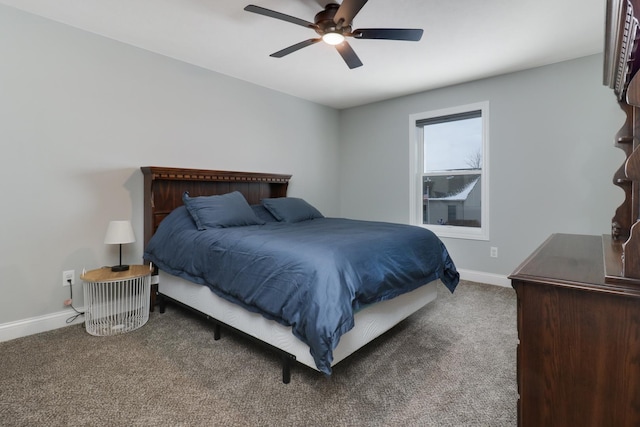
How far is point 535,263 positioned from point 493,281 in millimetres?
2793

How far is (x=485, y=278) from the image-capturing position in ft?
11.9

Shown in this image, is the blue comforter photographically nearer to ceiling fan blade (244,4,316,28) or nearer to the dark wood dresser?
the dark wood dresser

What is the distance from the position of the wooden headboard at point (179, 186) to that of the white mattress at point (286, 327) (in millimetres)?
603

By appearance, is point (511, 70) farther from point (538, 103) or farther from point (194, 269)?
point (194, 269)

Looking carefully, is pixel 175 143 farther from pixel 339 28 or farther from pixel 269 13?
pixel 339 28

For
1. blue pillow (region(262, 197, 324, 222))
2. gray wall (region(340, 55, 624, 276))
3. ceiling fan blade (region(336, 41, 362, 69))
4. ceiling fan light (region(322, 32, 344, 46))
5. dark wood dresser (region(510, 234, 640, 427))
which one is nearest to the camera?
dark wood dresser (region(510, 234, 640, 427))

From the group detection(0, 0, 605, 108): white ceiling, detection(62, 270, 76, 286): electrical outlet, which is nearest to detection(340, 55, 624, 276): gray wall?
detection(0, 0, 605, 108): white ceiling

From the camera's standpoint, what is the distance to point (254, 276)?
73.9 inches

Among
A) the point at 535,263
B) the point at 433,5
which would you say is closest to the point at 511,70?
the point at 433,5

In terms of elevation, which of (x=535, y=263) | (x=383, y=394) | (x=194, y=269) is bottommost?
(x=383, y=394)

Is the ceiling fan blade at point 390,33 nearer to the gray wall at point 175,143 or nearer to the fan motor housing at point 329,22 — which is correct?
the fan motor housing at point 329,22

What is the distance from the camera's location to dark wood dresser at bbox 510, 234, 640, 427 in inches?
32.4

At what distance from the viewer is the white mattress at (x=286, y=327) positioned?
172cm

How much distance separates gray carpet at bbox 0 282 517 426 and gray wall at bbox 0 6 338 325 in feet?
1.97
